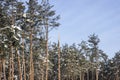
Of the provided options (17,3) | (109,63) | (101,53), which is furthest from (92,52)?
(17,3)

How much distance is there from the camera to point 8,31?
24359mm

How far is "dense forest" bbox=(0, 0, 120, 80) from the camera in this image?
32969 millimetres

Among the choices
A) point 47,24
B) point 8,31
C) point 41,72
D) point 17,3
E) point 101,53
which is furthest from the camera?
point 101,53

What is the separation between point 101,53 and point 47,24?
4171 cm

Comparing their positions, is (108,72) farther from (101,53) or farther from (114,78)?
(101,53)

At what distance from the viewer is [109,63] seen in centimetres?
9662

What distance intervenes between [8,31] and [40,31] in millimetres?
21617

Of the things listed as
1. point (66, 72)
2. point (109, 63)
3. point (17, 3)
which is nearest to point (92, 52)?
point (66, 72)

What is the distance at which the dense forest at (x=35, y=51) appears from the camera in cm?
3297

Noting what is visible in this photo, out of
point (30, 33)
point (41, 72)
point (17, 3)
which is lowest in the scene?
point (41, 72)

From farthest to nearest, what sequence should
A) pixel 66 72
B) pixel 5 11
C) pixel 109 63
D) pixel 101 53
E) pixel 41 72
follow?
pixel 109 63 < pixel 101 53 < pixel 66 72 < pixel 41 72 < pixel 5 11

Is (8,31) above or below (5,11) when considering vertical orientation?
below

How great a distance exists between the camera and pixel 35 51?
53312 mm

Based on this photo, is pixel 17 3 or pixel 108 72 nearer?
pixel 17 3
